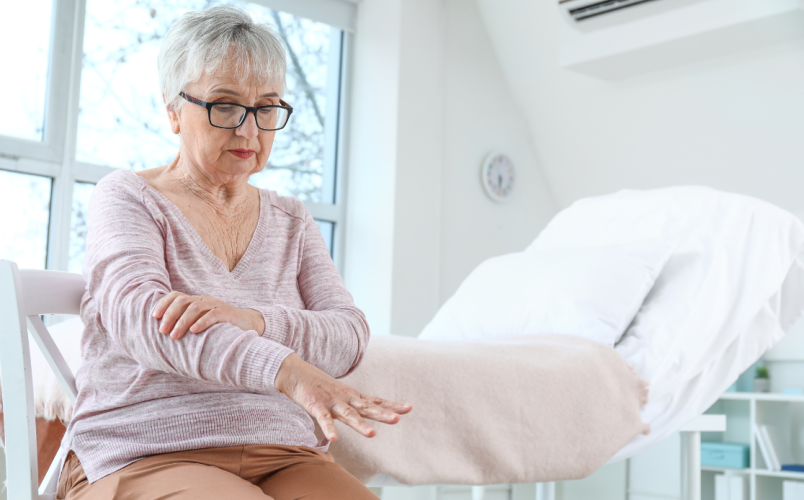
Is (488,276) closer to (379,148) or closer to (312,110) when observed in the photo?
(379,148)

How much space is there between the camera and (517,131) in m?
3.84

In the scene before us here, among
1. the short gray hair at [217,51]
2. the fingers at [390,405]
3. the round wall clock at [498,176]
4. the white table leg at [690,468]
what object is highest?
the round wall clock at [498,176]

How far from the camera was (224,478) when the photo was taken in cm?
82

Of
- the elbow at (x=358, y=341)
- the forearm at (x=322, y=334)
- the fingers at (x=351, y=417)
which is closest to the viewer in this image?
the fingers at (x=351, y=417)

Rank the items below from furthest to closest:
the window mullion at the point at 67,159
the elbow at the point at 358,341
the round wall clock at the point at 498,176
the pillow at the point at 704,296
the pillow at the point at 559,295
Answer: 1. the round wall clock at the point at 498,176
2. the window mullion at the point at 67,159
3. the pillow at the point at 559,295
4. the pillow at the point at 704,296
5. the elbow at the point at 358,341

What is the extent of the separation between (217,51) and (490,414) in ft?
2.67

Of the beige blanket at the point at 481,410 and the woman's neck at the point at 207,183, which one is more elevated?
the woman's neck at the point at 207,183

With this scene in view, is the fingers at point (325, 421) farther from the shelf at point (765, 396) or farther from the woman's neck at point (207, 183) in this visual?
the shelf at point (765, 396)

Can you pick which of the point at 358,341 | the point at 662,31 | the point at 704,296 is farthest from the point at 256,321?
the point at 662,31

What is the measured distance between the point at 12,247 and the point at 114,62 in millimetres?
833

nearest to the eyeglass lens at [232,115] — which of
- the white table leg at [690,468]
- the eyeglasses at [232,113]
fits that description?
the eyeglasses at [232,113]

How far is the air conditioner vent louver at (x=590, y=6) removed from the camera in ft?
9.25

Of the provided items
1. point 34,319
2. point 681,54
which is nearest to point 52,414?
point 34,319

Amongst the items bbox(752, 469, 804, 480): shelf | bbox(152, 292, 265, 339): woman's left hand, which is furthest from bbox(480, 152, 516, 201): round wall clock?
bbox(152, 292, 265, 339): woman's left hand
